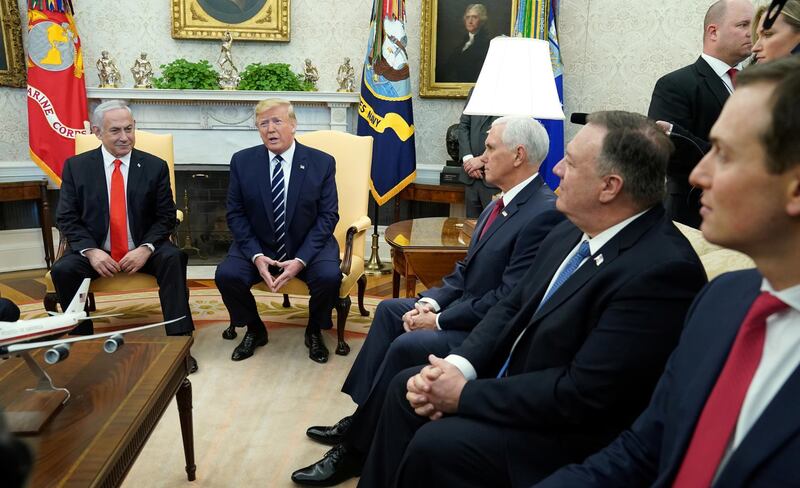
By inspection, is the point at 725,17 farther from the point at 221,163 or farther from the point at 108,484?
the point at 221,163

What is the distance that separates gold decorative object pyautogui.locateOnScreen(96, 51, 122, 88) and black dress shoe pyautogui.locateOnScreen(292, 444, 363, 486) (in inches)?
190

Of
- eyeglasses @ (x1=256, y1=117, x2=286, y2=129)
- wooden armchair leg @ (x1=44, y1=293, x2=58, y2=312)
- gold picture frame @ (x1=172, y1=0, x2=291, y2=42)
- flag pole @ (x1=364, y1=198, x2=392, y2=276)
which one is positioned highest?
gold picture frame @ (x1=172, y1=0, x2=291, y2=42)

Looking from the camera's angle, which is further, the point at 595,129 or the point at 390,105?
the point at 390,105

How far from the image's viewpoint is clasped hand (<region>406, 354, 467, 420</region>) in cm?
192

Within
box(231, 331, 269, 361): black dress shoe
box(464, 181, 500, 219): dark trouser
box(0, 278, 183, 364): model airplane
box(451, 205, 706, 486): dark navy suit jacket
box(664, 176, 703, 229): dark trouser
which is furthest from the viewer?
box(464, 181, 500, 219): dark trouser

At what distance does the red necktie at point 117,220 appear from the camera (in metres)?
4.00

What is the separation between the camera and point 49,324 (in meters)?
2.07

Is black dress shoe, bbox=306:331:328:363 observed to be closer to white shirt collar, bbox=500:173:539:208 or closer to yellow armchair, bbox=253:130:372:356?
yellow armchair, bbox=253:130:372:356

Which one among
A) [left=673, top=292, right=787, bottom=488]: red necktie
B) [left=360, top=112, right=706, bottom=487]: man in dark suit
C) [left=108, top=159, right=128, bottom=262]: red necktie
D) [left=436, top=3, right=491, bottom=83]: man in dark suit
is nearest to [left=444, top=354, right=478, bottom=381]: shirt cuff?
[left=360, top=112, right=706, bottom=487]: man in dark suit

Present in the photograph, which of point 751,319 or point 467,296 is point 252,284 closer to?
point 467,296

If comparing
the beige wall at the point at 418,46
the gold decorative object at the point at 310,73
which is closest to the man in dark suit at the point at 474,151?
the beige wall at the point at 418,46

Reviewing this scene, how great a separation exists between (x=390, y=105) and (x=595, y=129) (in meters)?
4.31

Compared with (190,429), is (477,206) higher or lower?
higher

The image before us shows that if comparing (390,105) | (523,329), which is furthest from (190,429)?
(390,105)
